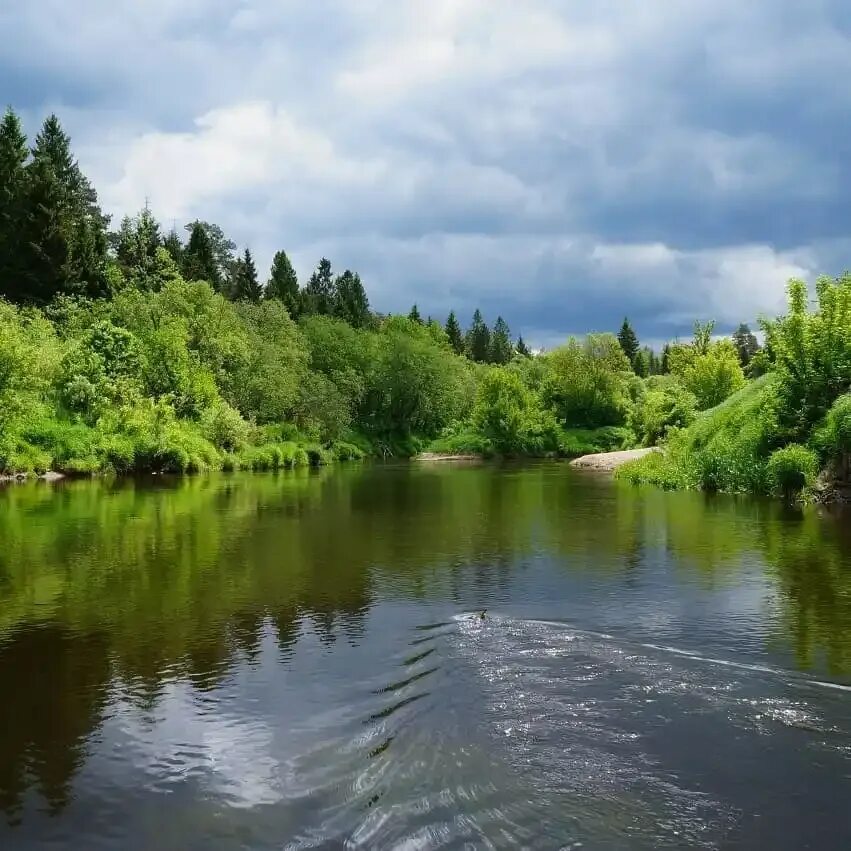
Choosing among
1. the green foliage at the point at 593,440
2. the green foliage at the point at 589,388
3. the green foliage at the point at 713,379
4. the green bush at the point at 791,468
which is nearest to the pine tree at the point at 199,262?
the green foliage at the point at 589,388

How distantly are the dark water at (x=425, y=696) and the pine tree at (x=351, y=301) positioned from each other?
299 ft

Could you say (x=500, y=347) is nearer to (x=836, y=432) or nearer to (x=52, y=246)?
(x=52, y=246)

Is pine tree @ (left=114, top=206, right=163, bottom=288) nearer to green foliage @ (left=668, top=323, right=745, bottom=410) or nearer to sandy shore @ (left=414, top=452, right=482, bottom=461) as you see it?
sandy shore @ (left=414, top=452, right=482, bottom=461)

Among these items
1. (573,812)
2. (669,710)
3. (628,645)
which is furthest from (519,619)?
(573,812)

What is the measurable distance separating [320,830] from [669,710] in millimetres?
4129

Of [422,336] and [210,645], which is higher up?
[422,336]

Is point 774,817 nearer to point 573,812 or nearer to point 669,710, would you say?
point 573,812

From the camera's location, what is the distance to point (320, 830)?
5.92m

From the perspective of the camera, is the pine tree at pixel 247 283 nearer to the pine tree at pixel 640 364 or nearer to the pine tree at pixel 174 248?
the pine tree at pixel 174 248

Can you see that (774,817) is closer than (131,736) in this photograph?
Yes

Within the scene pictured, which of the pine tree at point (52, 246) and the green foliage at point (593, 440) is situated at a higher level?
the pine tree at point (52, 246)

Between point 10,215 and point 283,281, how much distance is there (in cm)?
4715

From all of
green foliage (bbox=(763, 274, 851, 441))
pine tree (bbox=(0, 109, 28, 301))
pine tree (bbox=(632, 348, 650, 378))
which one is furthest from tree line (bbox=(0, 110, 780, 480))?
pine tree (bbox=(632, 348, 650, 378))

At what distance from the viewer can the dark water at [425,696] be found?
610 cm
